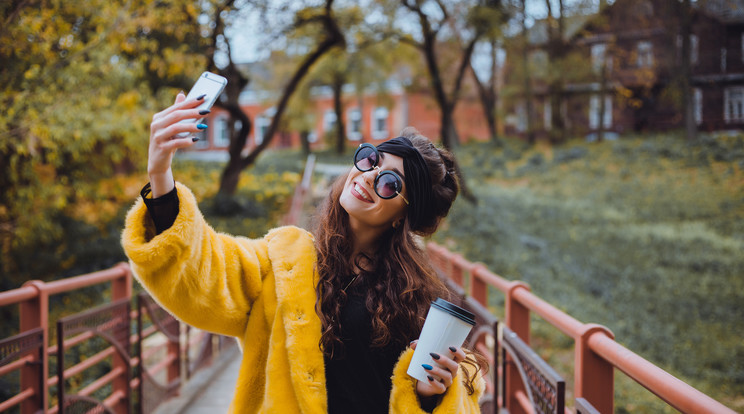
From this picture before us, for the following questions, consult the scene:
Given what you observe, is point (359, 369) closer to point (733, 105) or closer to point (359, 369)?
point (359, 369)

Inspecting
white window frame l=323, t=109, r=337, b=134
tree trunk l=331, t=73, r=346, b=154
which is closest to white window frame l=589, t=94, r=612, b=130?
tree trunk l=331, t=73, r=346, b=154

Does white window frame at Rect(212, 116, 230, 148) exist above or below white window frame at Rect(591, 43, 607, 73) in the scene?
below

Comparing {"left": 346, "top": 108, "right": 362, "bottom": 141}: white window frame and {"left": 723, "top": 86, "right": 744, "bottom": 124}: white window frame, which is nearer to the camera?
{"left": 723, "top": 86, "right": 744, "bottom": 124}: white window frame

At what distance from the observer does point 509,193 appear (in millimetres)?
16078

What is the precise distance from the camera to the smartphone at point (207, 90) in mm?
1364

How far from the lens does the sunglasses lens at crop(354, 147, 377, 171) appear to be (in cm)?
176

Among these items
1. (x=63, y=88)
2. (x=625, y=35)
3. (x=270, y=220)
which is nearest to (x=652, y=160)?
(x=625, y=35)

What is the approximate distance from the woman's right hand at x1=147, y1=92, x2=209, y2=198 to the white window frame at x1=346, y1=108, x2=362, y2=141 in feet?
95.0

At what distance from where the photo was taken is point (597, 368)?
2.04m

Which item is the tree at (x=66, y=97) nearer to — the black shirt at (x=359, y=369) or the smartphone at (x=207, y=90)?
the smartphone at (x=207, y=90)

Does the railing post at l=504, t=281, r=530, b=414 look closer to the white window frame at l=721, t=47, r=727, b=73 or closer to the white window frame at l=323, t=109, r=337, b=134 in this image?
the white window frame at l=721, t=47, r=727, b=73

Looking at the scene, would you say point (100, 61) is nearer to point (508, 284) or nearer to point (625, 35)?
point (508, 284)

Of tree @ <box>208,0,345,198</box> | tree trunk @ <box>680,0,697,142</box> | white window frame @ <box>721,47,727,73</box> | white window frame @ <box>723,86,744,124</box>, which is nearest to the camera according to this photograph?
white window frame @ <box>721,47,727,73</box>

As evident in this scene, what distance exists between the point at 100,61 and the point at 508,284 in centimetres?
707
